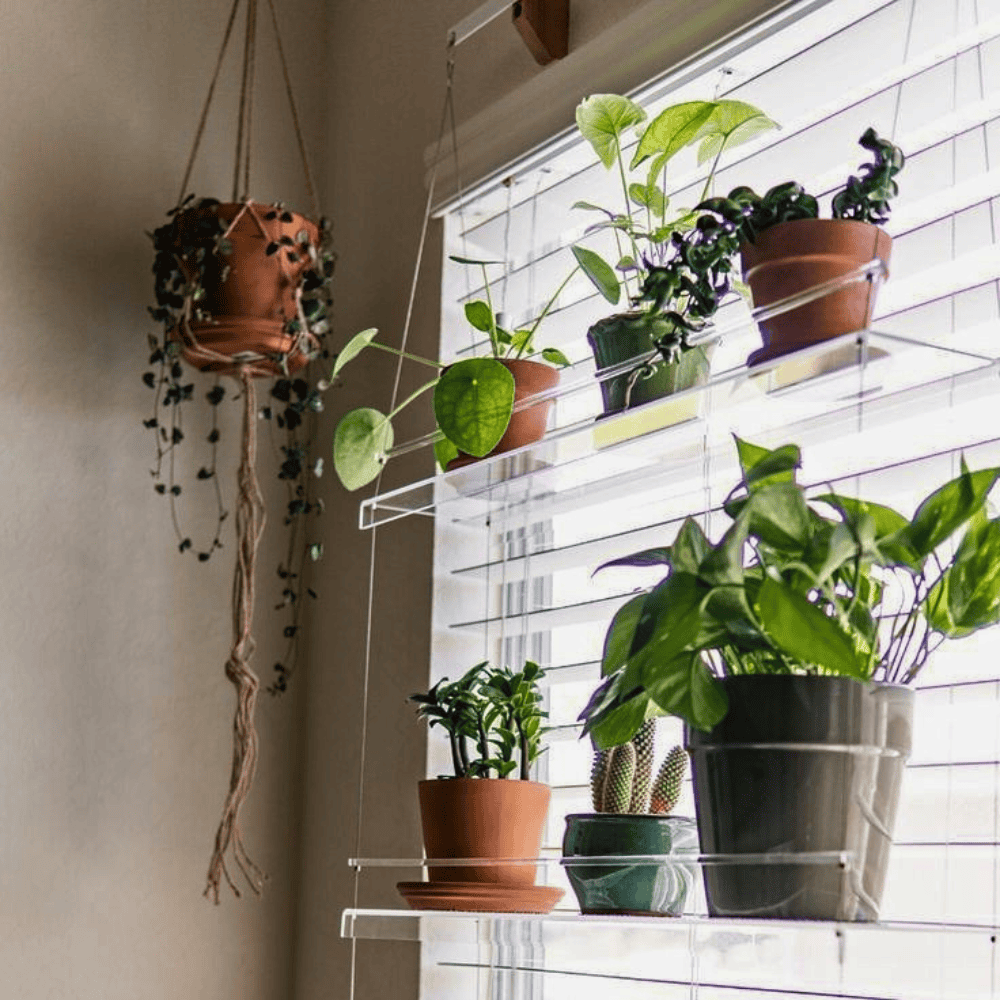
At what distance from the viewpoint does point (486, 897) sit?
162 centimetres

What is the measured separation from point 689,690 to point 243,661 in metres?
1.10

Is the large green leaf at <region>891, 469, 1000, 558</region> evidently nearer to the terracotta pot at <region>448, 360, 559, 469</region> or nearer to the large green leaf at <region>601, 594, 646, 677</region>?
the large green leaf at <region>601, 594, 646, 677</region>

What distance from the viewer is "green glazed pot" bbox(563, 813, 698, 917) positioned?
1.48 metres

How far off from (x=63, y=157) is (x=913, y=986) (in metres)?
1.65

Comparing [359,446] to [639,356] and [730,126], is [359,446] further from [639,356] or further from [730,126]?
[730,126]

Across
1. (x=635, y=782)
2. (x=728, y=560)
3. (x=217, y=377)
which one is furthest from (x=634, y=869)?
(x=217, y=377)

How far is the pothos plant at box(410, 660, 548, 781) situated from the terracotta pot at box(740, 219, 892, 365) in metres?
0.50

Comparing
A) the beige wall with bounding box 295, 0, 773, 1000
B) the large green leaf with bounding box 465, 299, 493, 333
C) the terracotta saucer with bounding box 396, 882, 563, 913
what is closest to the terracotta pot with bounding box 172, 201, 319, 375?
the beige wall with bounding box 295, 0, 773, 1000

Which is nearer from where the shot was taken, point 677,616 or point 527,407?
point 677,616

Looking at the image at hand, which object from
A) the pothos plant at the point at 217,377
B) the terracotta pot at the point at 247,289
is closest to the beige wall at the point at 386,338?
the pothos plant at the point at 217,377

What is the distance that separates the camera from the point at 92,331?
2.28m

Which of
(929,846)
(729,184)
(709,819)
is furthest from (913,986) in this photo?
(729,184)

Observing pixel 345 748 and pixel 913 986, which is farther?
pixel 345 748

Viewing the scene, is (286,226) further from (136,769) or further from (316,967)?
(316,967)
